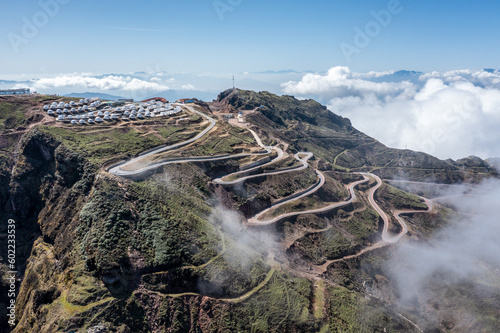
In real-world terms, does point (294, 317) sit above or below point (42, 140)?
below

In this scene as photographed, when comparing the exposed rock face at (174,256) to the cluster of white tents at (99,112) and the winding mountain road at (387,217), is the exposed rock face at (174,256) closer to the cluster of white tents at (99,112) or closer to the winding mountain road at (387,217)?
the winding mountain road at (387,217)

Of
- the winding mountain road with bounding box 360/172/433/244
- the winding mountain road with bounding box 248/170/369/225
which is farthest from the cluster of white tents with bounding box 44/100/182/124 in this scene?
the winding mountain road with bounding box 360/172/433/244

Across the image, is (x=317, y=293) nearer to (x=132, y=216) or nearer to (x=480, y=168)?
(x=132, y=216)

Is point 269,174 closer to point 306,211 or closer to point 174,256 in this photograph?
point 306,211

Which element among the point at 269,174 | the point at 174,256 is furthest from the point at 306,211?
the point at 174,256

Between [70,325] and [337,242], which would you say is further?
[337,242]

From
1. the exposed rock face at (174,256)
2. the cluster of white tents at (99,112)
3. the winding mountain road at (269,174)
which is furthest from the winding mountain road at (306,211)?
the cluster of white tents at (99,112)

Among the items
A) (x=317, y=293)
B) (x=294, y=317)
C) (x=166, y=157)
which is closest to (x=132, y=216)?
(x=166, y=157)

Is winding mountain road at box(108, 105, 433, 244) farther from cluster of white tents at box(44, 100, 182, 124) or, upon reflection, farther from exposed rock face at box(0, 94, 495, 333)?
cluster of white tents at box(44, 100, 182, 124)
